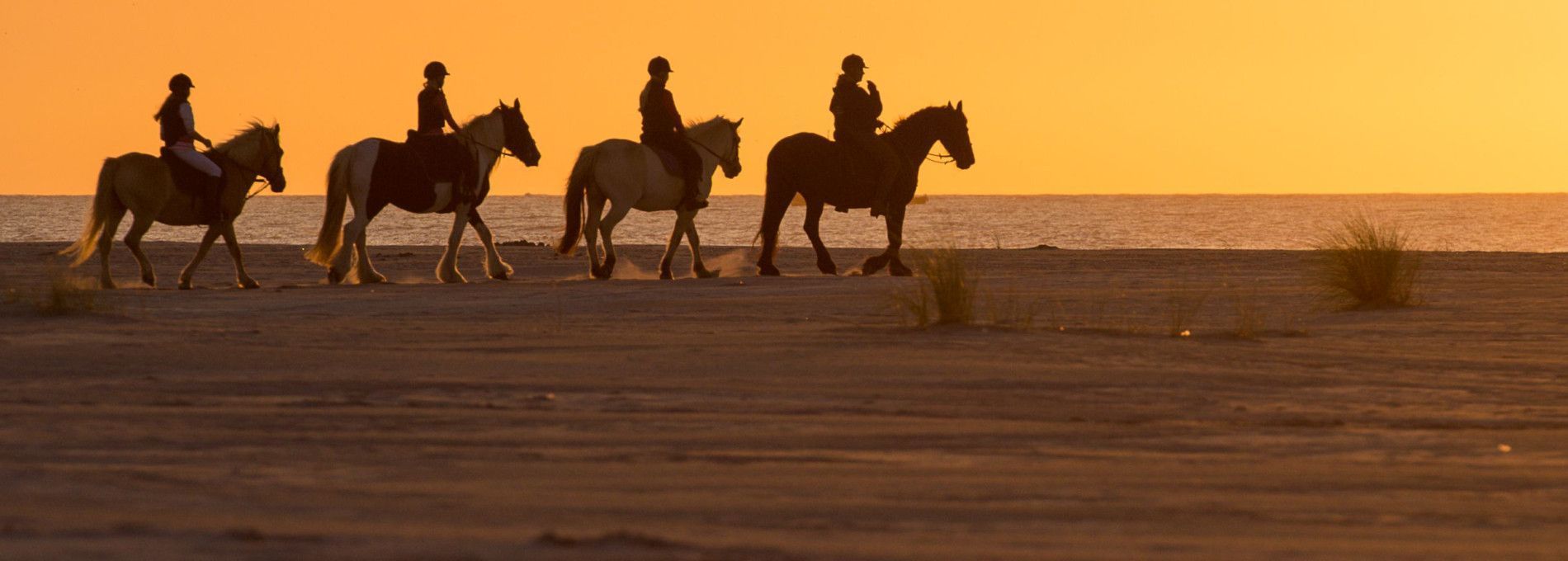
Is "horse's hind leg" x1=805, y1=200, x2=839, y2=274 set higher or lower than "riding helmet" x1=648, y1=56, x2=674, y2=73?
lower

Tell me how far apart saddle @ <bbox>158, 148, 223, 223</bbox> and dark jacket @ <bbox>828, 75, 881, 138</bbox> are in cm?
569

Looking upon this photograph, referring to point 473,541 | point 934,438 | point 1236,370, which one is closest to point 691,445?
point 934,438

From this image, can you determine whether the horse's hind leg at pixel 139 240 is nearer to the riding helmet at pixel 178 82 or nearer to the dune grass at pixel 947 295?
the riding helmet at pixel 178 82

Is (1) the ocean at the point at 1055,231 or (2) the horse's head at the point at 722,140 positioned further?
(1) the ocean at the point at 1055,231

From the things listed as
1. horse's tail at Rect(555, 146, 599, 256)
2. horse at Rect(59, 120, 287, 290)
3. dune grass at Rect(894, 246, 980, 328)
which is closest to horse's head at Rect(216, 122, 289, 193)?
horse at Rect(59, 120, 287, 290)

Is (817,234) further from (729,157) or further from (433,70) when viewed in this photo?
(433,70)

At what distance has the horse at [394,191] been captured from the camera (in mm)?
17359

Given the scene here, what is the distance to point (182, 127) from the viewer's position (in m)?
16.6

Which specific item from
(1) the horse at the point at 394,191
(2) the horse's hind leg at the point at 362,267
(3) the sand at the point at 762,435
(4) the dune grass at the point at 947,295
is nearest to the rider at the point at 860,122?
(1) the horse at the point at 394,191

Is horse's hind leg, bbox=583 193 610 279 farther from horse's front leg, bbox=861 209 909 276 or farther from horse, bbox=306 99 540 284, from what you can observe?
horse's front leg, bbox=861 209 909 276

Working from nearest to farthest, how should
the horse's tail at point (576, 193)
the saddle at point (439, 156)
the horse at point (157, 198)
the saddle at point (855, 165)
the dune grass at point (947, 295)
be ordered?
the dune grass at point (947, 295)
the horse at point (157, 198)
the saddle at point (439, 156)
the horse's tail at point (576, 193)
the saddle at point (855, 165)

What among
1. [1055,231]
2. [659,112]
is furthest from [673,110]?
[1055,231]

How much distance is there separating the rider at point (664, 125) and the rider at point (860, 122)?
4.85 feet

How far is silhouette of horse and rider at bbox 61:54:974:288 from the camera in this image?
54.8ft
